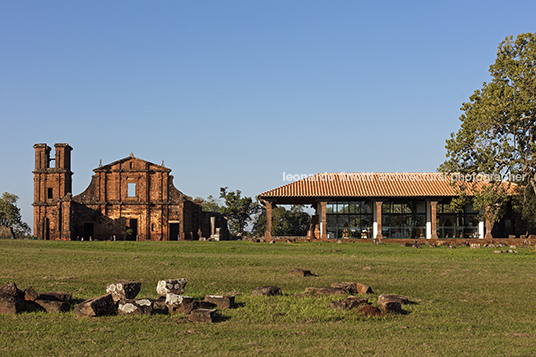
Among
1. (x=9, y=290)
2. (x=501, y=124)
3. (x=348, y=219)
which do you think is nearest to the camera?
(x=9, y=290)

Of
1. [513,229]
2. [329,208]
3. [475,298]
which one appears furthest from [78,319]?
[513,229]

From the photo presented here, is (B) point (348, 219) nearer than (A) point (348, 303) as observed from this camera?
No

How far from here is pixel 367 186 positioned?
43.6 m

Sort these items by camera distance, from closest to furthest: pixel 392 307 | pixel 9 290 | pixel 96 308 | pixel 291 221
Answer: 1. pixel 96 308
2. pixel 9 290
3. pixel 392 307
4. pixel 291 221

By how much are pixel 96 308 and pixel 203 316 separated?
1691 mm

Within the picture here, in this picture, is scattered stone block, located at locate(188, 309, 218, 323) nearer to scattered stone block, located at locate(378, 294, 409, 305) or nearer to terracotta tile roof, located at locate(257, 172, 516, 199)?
scattered stone block, located at locate(378, 294, 409, 305)

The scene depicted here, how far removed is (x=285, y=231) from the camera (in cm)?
6838

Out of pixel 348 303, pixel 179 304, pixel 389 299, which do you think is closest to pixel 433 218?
pixel 389 299

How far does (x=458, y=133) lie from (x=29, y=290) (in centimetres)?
2288

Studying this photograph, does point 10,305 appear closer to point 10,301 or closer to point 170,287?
point 10,301

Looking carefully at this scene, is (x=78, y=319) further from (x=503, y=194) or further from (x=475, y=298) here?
(x=503, y=194)

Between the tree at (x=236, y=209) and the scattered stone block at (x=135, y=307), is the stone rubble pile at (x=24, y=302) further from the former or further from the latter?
the tree at (x=236, y=209)

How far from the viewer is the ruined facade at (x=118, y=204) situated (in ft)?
185

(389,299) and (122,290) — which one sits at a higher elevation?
(122,290)
